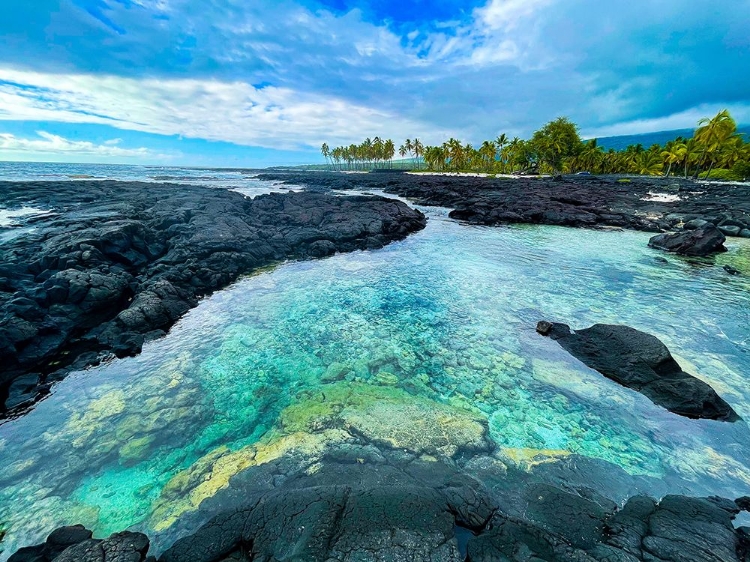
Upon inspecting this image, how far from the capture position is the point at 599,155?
106375 millimetres

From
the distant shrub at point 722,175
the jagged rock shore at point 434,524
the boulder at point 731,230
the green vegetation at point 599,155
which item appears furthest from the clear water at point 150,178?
the distant shrub at point 722,175

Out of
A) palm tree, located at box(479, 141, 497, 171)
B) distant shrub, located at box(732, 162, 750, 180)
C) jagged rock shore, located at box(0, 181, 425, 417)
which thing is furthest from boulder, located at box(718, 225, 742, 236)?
palm tree, located at box(479, 141, 497, 171)

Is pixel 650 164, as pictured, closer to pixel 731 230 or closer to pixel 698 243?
pixel 731 230

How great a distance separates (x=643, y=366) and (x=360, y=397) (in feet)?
28.6

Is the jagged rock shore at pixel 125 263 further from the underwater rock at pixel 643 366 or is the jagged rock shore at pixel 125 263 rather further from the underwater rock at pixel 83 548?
the underwater rock at pixel 643 366

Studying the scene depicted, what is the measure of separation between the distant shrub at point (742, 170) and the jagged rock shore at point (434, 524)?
10575 cm

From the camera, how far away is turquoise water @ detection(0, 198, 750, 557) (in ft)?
22.1

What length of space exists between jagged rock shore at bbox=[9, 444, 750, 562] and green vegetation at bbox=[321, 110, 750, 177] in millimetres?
94414

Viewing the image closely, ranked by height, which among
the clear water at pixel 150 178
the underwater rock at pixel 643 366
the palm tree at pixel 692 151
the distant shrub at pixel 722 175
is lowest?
the clear water at pixel 150 178

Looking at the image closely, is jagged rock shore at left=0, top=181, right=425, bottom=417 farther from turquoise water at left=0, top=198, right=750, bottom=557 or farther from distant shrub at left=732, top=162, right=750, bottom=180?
distant shrub at left=732, top=162, right=750, bottom=180

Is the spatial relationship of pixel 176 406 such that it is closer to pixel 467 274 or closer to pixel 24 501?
pixel 24 501

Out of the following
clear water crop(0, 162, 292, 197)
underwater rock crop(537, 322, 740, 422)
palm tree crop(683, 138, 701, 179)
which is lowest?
clear water crop(0, 162, 292, 197)

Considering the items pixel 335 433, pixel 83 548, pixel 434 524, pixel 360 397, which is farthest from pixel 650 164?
pixel 83 548

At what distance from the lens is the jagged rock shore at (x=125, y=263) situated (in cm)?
1085
